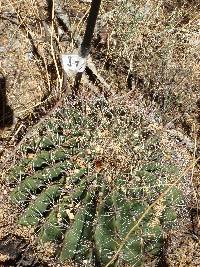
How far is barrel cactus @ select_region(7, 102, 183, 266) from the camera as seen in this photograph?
5.69 ft

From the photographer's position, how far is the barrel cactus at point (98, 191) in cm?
174

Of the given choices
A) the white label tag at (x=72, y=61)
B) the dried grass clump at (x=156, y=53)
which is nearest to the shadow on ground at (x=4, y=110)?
the white label tag at (x=72, y=61)

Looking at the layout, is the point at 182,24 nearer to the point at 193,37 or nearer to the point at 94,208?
the point at 193,37

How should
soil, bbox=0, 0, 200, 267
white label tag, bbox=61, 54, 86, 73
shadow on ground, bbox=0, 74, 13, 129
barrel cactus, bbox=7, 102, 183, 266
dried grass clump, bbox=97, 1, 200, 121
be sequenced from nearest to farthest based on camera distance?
barrel cactus, bbox=7, 102, 183, 266, soil, bbox=0, 0, 200, 267, white label tag, bbox=61, 54, 86, 73, shadow on ground, bbox=0, 74, 13, 129, dried grass clump, bbox=97, 1, 200, 121

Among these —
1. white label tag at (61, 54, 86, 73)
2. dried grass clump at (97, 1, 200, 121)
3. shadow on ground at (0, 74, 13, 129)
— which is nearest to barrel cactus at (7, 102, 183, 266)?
white label tag at (61, 54, 86, 73)

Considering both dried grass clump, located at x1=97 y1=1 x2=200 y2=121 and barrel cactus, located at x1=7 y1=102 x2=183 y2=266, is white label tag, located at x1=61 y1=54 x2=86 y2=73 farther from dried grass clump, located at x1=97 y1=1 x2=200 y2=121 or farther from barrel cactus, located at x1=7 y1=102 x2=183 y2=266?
dried grass clump, located at x1=97 y1=1 x2=200 y2=121

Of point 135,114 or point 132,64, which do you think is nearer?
point 135,114

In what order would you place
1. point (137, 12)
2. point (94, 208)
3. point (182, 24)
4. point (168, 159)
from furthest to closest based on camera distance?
point (182, 24), point (137, 12), point (168, 159), point (94, 208)

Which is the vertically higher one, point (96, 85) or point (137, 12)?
point (137, 12)

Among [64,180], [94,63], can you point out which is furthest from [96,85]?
[64,180]

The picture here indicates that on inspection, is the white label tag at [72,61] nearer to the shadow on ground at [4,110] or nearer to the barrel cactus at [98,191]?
the barrel cactus at [98,191]

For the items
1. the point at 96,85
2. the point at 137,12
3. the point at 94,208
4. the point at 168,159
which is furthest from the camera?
the point at 137,12

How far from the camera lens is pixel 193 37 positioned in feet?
10.1

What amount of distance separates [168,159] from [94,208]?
0.46 meters
